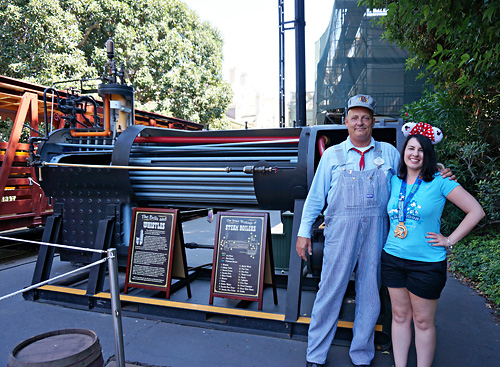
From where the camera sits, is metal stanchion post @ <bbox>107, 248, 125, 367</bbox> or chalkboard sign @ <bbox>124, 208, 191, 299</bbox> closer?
metal stanchion post @ <bbox>107, 248, 125, 367</bbox>

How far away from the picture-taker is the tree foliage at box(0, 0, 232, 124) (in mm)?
12195

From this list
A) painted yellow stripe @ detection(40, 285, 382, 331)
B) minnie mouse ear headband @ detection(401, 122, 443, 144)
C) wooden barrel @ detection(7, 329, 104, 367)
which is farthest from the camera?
painted yellow stripe @ detection(40, 285, 382, 331)

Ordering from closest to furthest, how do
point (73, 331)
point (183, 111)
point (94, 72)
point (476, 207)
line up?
point (73, 331)
point (476, 207)
point (94, 72)
point (183, 111)

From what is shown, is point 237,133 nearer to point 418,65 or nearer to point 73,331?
point 73,331

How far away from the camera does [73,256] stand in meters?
4.66

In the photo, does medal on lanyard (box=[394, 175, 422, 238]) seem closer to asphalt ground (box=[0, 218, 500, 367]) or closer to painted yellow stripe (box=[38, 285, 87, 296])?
asphalt ground (box=[0, 218, 500, 367])

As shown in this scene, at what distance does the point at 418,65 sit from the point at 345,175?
5.15 m

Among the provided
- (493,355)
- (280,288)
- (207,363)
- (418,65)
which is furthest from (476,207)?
(418,65)

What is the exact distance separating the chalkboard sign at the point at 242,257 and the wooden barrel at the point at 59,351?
1898 millimetres

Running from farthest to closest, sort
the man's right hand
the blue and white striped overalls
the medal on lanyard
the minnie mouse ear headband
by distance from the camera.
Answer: the man's right hand, the blue and white striped overalls, the minnie mouse ear headband, the medal on lanyard

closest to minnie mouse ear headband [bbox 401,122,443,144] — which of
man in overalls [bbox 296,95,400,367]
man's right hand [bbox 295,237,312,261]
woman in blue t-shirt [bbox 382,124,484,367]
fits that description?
woman in blue t-shirt [bbox 382,124,484,367]

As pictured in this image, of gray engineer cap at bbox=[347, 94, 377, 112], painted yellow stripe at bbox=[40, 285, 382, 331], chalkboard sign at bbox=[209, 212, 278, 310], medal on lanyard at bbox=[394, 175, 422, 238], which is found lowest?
painted yellow stripe at bbox=[40, 285, 382, 331]

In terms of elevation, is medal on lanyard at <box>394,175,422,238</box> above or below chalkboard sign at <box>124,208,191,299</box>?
above

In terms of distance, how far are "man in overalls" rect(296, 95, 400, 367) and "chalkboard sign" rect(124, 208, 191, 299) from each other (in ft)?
5.34
